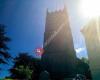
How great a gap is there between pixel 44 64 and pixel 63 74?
754 centimetres

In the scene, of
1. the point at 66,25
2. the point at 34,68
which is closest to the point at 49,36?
the point at 66,25

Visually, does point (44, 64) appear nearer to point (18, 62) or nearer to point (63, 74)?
point (63, 74)

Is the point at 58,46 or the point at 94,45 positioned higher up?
the point at 58,46

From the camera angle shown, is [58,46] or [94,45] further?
[58,46]

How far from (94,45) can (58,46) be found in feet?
156

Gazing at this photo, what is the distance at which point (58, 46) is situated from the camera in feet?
229

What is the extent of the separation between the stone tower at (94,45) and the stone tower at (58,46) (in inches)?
1581

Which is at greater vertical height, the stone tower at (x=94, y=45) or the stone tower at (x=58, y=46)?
the stone tower at (x=58, y=46)

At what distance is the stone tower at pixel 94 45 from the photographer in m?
21.5

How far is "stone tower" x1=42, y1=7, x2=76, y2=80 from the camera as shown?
212 feet

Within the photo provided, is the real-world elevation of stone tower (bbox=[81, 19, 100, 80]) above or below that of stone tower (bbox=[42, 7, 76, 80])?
below

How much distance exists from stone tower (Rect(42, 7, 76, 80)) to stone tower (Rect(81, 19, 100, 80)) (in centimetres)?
4015

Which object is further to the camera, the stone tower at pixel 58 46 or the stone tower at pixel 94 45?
the stone tower at pixel 58 46

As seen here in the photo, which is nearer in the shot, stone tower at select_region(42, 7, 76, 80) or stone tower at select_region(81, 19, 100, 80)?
stone tower at select_region(81, 19, 100, 80)
